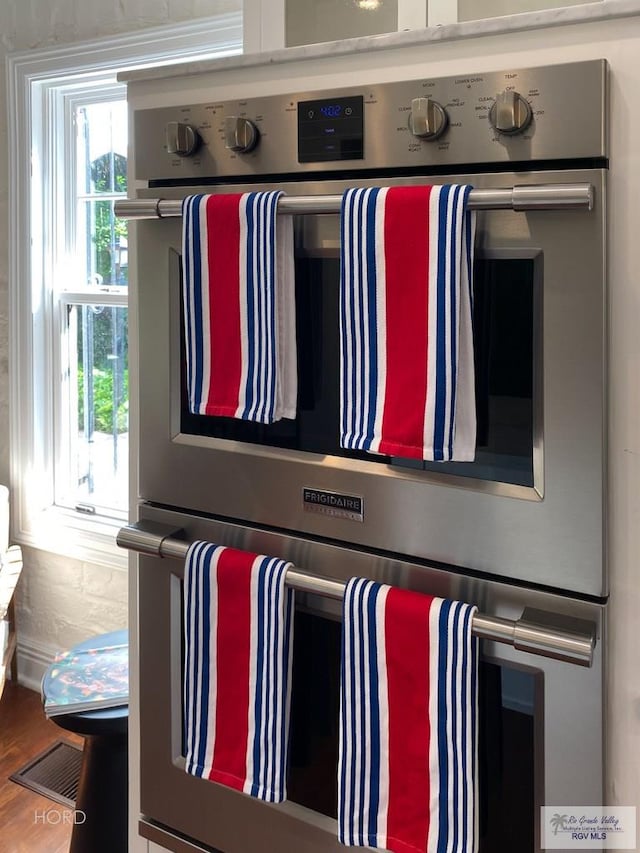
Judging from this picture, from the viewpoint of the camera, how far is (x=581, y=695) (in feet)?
2.86

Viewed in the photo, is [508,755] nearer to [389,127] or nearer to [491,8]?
[389,127]

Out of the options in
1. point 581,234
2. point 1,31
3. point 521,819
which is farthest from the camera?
point 1,31

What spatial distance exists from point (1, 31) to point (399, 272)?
89.2 inches

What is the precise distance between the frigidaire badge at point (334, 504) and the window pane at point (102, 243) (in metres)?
1.68

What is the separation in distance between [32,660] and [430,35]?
2507 mm

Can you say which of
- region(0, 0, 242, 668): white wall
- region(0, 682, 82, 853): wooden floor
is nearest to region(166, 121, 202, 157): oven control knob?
region(0, 0, 242, 668): white wall

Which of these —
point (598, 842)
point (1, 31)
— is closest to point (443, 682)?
point (598, 842)

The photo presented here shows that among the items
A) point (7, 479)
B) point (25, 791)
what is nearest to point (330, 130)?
point (25, 791)

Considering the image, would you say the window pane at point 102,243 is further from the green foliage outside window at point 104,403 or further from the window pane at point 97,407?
the green foliage outside window at point 104,403

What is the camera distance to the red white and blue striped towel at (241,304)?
3.20 feet

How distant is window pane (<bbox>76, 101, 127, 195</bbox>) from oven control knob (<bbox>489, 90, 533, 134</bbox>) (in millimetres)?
1832

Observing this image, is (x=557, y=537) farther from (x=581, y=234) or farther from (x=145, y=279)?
(x=145, y=279)

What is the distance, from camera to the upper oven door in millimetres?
833

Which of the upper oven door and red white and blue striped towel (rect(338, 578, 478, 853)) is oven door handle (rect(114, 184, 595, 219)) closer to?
the upper oven door
